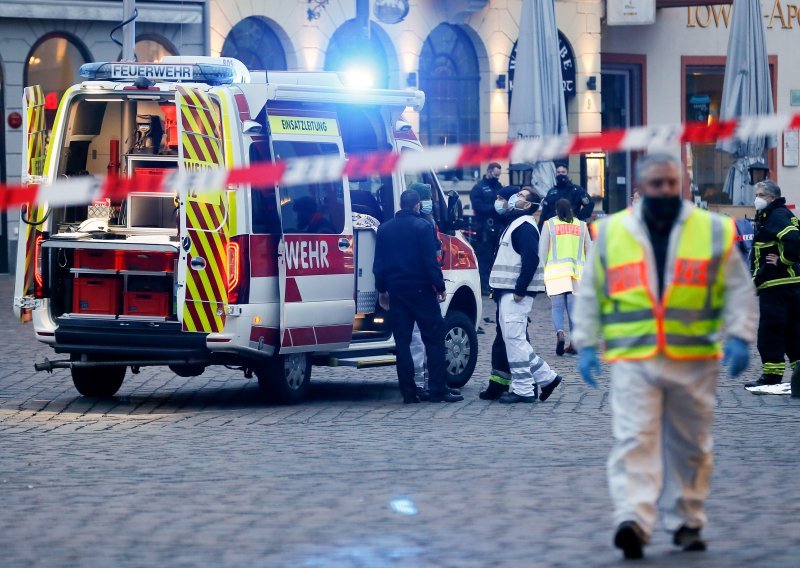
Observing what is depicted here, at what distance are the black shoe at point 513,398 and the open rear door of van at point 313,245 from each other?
130 centimetres

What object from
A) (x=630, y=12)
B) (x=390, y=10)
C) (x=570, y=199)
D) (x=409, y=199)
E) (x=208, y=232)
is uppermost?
(x=630, y=12)

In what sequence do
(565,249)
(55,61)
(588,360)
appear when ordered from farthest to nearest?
(55,61), (565,249), (588,360)

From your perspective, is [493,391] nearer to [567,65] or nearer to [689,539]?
[689,539]

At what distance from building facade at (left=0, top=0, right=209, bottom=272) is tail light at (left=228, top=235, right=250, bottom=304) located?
14.0 m

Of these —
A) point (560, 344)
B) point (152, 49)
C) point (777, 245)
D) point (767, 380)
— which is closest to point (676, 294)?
point (777, 245)

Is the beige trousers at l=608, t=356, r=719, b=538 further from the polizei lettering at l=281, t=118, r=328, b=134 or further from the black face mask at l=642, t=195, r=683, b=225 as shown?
the polizei lettering at l=281, t=118, r=328, b=134

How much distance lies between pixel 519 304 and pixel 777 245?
2114 mm

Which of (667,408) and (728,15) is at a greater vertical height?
(728,15)

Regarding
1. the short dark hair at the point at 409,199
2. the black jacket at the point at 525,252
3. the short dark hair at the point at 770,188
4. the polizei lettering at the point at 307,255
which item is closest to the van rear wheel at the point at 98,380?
the polizei lettering at the point at 307,255

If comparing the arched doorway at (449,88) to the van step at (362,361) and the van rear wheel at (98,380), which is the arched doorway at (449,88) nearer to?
the van step at (362,361)

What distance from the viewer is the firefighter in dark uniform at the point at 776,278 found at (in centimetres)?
1404

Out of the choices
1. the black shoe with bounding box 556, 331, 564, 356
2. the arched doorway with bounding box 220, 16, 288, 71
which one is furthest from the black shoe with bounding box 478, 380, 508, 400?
the arched doorway with bounding box 220, 16, 288, 71

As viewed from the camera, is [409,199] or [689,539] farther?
[409,199]

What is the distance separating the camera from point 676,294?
7285mm
